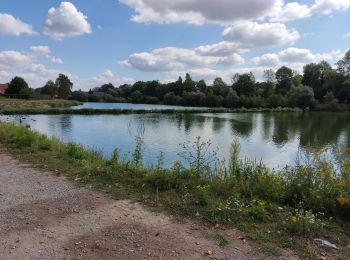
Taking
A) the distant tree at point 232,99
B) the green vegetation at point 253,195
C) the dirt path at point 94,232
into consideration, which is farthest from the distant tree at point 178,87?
the dirt path at point 94,232

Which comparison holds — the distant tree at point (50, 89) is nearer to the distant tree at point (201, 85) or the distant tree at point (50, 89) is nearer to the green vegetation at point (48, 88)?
the green vegetation at point (48, 88)

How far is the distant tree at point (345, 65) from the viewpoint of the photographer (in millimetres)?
96562

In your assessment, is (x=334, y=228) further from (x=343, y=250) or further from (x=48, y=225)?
(x=48, y=225)

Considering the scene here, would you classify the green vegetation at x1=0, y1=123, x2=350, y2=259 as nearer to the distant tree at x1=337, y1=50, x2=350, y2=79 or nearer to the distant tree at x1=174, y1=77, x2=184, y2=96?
the distant tree at x1=337, y1=50, x2=350, y2=79

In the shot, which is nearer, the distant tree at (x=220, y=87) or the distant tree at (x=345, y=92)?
the distant tree at (x=345, y=92)

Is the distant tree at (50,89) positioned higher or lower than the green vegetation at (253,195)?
higher

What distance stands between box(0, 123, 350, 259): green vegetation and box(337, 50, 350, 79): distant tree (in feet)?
323

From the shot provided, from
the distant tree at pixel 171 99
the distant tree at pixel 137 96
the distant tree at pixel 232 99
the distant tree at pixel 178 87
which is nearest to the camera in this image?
the distant tree at pixel 232 99

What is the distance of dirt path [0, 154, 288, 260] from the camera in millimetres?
4422

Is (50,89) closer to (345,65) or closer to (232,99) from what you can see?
(232,99)

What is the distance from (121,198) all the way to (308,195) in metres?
3.58

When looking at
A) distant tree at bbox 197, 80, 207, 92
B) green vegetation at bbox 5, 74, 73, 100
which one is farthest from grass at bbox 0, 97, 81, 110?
distant tree at bbox 197, 80, 207, 92

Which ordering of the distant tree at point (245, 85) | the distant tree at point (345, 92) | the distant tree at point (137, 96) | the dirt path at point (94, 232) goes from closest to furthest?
the dirt path at point (94, 232) → the distant tree at point (345, 92) → the distant tree at point (245, 85) → the distant tree at point (137, 96)

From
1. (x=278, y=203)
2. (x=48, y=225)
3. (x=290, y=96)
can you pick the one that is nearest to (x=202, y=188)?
(x=278, y=203)
